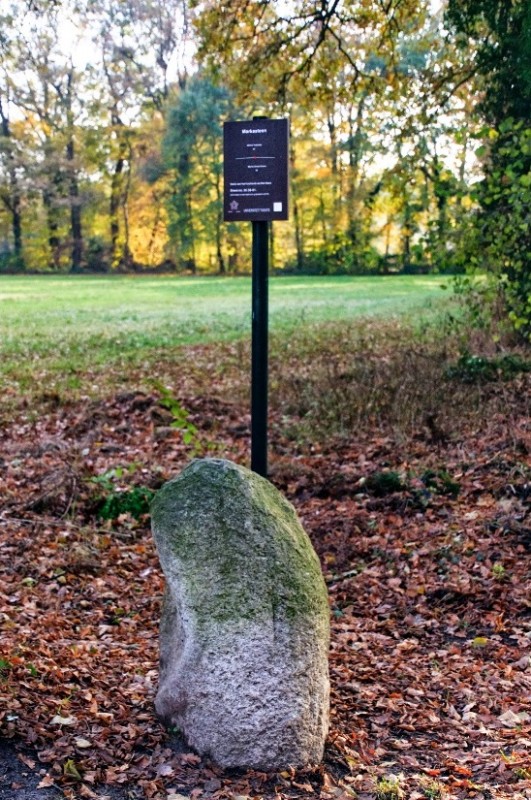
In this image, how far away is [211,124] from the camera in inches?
1900

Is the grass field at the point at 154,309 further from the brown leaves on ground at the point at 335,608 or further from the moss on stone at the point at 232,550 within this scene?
the moss on stone at the point at 232,550

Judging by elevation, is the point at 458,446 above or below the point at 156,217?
below

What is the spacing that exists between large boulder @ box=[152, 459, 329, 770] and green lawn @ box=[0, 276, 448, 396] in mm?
7320

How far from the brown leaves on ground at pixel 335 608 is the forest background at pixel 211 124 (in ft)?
9.07

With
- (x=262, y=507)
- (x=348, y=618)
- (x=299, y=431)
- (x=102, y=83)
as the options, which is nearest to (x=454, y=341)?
(x=299, y=431)

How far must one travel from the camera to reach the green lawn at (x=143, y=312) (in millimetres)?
15742

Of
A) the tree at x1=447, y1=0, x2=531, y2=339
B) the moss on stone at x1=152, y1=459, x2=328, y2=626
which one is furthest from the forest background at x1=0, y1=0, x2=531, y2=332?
the moss on stone at x1=152, y1=459, x2=328, y2=626

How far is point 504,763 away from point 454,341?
10.7m

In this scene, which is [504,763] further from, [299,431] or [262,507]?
[299,431]

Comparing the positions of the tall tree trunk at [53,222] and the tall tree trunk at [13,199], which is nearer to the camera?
the tall tree trunk at [13,199]

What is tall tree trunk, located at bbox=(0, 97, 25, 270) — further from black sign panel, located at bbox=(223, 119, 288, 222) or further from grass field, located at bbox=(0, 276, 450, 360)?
black sign panel, located at bbox=(223, 119, 288, 222)

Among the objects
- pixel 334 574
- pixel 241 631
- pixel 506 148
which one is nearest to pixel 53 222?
pixel 506 148

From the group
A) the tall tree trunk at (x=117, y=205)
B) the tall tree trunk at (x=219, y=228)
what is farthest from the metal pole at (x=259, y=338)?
the tall tree trunk at (x=117, y=205)

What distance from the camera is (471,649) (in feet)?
17.3
